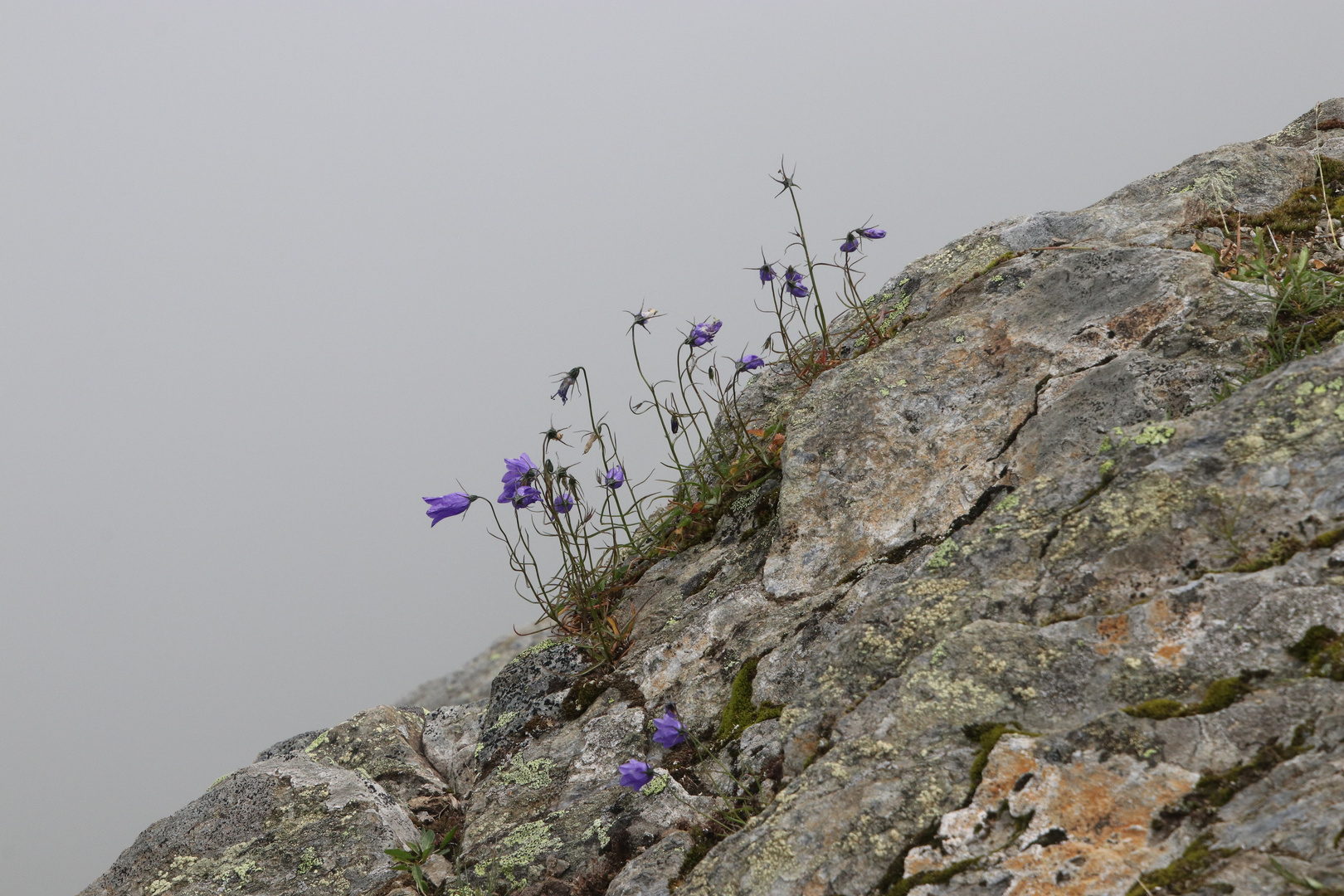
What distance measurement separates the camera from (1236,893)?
5.79 ft

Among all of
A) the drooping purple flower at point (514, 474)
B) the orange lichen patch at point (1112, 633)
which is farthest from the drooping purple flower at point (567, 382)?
the orange lichen patch at point (1112, 633)

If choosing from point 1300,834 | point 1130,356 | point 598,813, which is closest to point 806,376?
point 1130,356

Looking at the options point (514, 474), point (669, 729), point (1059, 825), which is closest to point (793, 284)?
point (514, 474)

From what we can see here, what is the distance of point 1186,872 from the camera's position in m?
1.90

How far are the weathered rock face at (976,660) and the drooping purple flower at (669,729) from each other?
0.18m

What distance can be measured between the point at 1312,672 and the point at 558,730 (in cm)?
323

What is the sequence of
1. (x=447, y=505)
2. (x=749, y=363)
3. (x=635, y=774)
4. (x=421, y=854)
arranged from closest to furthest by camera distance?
(x=635, y=774) < (x=421, y=854) < (x=447, y=505) < (x=749, y=363)

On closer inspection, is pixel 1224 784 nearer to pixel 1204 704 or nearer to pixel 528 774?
pixel 1204 704

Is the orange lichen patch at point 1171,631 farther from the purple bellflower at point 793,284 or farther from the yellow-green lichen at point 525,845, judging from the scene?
the purple bellflower at point 793,284

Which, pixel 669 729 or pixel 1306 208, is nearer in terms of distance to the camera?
pixel 669 729

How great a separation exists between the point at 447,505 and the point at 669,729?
6.41ft

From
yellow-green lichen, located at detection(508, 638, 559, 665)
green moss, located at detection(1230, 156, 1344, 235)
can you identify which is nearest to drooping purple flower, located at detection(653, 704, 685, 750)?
yellow-green lichen, located at detection(508, 638, 559, 665)

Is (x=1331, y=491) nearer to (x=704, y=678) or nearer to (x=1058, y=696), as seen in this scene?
(x=1058, y=696)

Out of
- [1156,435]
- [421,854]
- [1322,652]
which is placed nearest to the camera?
[1322,652]
